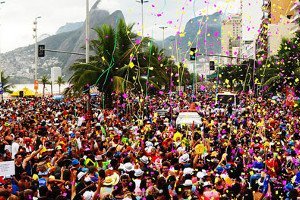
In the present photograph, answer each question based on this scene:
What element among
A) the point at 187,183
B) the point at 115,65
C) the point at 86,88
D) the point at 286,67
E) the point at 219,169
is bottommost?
the point at 219,169

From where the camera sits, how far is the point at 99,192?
25.0 feet

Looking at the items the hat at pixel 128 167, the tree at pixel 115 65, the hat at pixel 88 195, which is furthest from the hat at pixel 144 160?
the tree at pixel 115 65

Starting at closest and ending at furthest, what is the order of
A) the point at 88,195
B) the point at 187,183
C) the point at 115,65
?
the point at 88,195 < the point at 187,183 < the point at 115,65

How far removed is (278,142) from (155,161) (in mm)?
4933

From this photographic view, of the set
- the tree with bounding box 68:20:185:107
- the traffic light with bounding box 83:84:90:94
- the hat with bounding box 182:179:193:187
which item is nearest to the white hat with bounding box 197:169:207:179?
the hat with bounding box 182:179:193:187

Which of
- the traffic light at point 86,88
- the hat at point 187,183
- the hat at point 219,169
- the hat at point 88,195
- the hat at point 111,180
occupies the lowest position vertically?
the hat at point 219,169

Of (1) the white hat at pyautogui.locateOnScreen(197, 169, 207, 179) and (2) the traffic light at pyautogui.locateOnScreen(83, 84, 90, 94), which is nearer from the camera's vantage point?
(1) the white hat at pyautogui.locateOnScreen(197, 169, 207, 179)

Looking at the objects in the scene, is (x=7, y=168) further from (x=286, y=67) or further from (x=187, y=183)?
(x=286, y=67)

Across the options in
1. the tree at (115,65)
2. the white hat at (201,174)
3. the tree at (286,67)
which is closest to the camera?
the white hat at (201,174)

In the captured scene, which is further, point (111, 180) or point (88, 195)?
point (111, 180)

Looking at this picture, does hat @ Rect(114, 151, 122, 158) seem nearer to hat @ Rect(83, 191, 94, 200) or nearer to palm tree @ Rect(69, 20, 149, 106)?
hat @ Rect(83, 191, 94, 200)

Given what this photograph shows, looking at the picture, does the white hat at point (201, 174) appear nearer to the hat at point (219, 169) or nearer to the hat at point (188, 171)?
the hat at point (188, 171)

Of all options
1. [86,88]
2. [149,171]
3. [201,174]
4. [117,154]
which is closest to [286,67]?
[86,88]

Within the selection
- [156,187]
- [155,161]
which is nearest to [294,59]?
[155,161]
